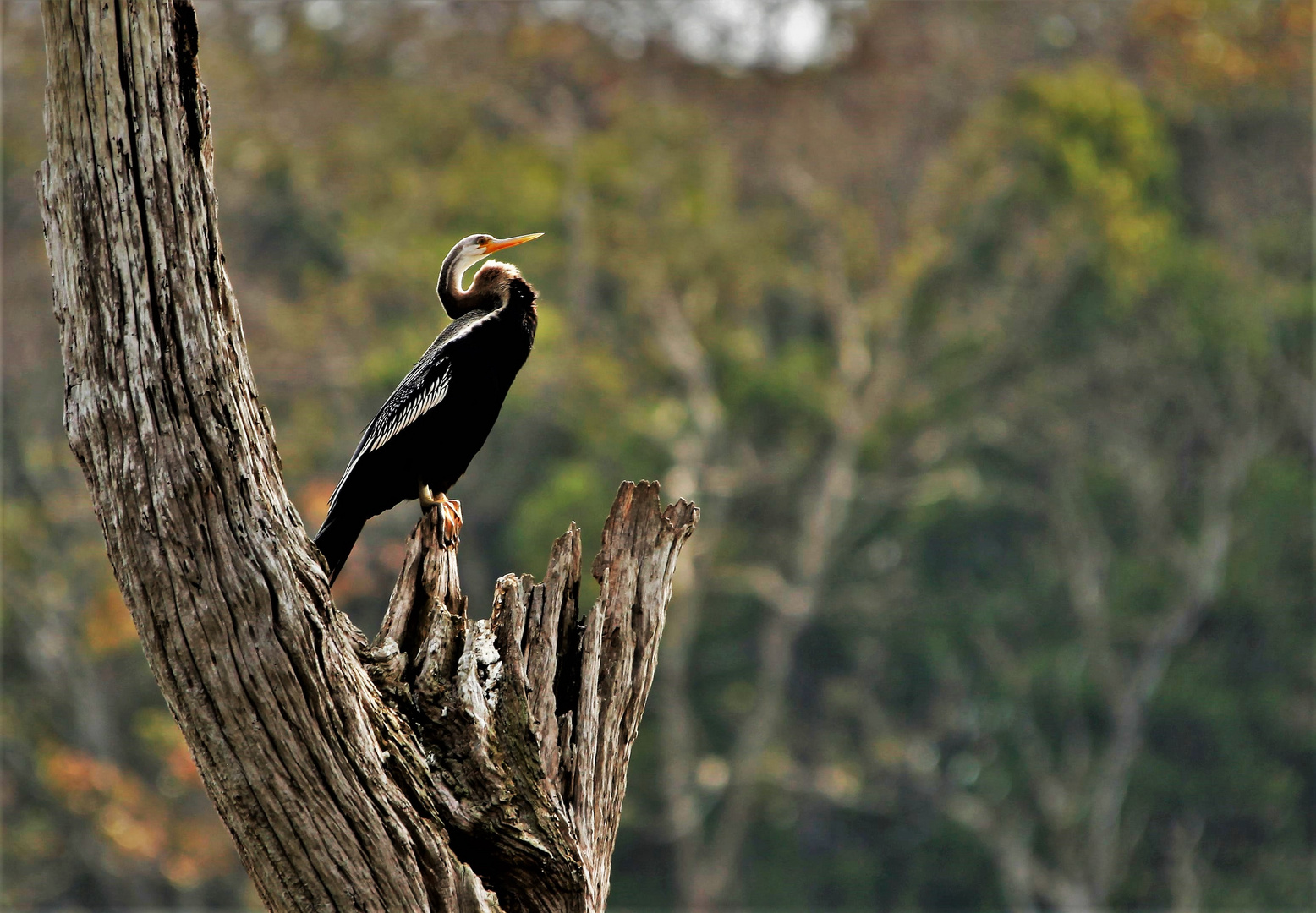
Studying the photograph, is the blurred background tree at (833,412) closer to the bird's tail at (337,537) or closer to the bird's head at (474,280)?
the bird's head at (474,280)

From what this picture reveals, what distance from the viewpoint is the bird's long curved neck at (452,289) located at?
638 centimetres

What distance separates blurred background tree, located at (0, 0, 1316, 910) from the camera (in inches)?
754

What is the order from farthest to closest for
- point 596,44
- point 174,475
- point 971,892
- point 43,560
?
point 596,44 → point 971,892 → point 43,560 → point 174,475

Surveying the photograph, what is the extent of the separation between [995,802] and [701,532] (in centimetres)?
498

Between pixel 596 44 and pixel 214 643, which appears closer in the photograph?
pixel 214 643

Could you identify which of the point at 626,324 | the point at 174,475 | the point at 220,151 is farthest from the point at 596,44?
the point at 174,475

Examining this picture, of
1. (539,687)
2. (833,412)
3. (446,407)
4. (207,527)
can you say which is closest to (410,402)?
(446,407)

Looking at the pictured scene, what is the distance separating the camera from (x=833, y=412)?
19.5m

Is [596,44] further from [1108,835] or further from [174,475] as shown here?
[174,475]

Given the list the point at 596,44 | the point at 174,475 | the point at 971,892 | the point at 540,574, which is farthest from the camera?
the point at 596,44

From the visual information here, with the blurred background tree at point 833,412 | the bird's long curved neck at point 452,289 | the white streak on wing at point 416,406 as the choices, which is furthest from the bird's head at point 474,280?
the blurred background tree at point 833,412

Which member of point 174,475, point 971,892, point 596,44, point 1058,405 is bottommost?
point 971,892

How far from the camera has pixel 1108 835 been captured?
63.3ft

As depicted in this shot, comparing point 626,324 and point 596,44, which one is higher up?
point 596,44
